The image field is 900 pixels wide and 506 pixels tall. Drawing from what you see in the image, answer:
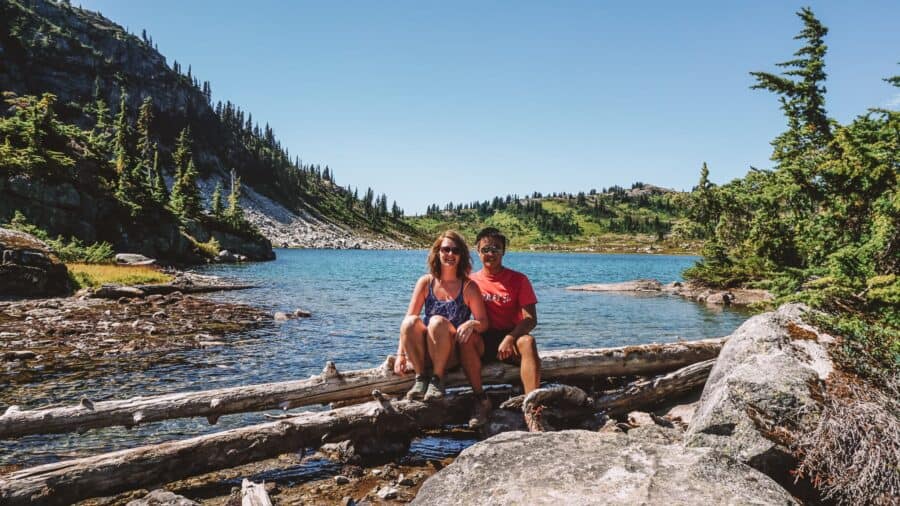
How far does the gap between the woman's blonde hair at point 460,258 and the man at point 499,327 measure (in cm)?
26

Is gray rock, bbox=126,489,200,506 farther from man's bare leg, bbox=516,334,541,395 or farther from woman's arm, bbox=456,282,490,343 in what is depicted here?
man's bare leg, bbox=516,334,541,395

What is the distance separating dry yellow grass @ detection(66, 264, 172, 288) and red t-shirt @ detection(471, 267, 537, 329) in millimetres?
25407

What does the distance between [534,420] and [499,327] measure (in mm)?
1518

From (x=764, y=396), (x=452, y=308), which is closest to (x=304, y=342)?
(x=452, y=308)

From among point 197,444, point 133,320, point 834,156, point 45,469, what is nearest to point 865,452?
point 197,444

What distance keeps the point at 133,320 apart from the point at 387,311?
449 inches

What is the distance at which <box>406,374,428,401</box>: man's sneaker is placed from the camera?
725 cm

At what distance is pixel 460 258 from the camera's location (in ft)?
24.4

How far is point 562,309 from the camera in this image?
2919cm

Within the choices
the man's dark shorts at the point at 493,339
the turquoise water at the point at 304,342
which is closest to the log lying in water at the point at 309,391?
the man's dark shorts at the point at 493,339

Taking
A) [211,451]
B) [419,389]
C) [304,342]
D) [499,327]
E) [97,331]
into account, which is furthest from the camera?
[304,342]

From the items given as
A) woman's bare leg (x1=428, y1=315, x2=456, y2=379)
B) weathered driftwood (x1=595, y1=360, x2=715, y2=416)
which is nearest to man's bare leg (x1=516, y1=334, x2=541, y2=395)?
woman's bare leg (x1=428, y1=315, x2=456, y2=379)

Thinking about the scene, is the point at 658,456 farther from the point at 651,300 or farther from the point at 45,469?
the point at 651,300

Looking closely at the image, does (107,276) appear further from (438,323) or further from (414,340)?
(438,323)
